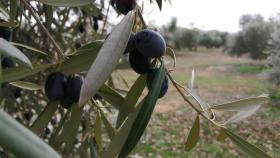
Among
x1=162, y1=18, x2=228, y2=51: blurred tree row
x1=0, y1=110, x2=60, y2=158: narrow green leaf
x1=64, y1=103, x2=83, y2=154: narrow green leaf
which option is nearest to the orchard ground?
x1=64, y1=103, x2=83, y2=154: narrow green leaf

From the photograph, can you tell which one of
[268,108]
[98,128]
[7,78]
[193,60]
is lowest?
[193,60]

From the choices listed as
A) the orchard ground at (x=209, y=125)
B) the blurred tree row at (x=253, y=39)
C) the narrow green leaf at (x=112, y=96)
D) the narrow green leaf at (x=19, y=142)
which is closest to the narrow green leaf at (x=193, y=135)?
the narrow green leaf at (x=112, y=96)

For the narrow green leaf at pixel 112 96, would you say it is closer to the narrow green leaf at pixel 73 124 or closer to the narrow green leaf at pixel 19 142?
the narrow green leaf at pixel 73 124

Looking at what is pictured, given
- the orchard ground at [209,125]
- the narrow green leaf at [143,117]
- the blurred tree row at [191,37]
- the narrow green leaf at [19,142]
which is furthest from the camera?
the blurred tree row at [191,37]

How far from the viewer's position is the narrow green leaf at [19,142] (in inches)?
6.7

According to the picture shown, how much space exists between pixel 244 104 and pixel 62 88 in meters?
0.26

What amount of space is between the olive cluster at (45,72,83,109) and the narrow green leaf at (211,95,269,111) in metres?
0.19

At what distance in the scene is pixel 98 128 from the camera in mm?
693

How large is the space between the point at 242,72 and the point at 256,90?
3.49 m

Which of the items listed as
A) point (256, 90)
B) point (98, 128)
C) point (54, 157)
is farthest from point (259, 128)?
point (54, 157)

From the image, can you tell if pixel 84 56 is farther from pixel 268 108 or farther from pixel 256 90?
pixel 256 90

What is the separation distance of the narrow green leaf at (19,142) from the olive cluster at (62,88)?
0.39m

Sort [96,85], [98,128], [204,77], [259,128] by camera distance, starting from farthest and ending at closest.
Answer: [204,77], [259,128], [98,128], [96,85]

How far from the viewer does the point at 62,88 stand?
1.89 feet
